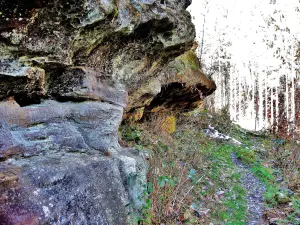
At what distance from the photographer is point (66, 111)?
3.77 metres

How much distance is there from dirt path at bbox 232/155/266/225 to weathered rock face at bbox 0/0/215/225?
8.28 feet

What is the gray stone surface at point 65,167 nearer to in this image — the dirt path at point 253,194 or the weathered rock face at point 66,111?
the weathered rock face at point 66,111

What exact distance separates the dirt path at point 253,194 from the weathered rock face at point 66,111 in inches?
99.3

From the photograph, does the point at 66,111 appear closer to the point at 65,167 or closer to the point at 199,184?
the point at 65,167

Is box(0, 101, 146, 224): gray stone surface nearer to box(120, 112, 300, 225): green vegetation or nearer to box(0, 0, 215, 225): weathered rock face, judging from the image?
box(0, 0, 215, 225): weathered rock face

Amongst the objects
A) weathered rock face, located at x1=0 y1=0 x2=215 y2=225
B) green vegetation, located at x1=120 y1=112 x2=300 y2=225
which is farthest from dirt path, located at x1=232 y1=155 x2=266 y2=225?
weathered rock face, located at x1=0 y1=0 x2=215 y2=225

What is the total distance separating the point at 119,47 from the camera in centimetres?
482

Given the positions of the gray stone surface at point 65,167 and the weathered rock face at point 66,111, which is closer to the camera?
the gray stone surface at point 65,167

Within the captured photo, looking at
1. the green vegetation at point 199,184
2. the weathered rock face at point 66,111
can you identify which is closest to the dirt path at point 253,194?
the green vegetation at point 199,184

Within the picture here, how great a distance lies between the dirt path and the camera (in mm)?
5323

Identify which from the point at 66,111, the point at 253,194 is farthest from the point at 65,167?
the point at 253,194

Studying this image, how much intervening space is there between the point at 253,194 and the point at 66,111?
4.97 meters

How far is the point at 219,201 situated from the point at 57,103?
12.6 feet

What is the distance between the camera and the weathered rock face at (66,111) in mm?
2760
